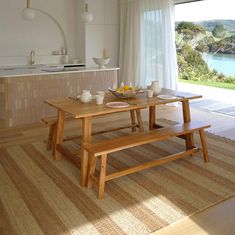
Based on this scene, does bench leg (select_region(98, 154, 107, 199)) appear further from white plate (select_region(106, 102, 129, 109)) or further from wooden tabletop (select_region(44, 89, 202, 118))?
white plate (select_region(106, 102, 129, 109))

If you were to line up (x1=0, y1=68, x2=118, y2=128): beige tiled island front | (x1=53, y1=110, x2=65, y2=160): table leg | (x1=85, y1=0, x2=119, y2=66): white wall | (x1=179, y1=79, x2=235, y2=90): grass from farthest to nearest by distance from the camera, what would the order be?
(x1=179, y1=79, x2=235, y2=90): grass → (x1=85, y1=0, x2=119, y2=66): white wall → (x1=0, y1=68, x2=118, y2=128): beige tiled island front → (x1=53, y1=110, x2=65, y2=160): table leg

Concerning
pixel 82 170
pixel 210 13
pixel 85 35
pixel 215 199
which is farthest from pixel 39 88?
pixel 210 13

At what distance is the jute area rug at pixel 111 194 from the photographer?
84.0 inches

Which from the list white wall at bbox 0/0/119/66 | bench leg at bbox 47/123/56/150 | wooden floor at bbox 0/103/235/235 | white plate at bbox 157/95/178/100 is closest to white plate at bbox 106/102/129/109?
white plate at bbox 157/95/178/100

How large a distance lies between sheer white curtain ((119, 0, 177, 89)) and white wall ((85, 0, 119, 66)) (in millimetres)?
159

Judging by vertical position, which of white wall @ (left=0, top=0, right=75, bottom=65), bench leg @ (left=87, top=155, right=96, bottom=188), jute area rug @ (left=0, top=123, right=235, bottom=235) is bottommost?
jute area rug @ (left=0, top=123, right=235, bottom=235)

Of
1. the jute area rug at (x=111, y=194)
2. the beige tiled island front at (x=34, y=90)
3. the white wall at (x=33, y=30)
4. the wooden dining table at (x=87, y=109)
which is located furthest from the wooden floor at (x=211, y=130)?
the white wall at (x=33, y=30)

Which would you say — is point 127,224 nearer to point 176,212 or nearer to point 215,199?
point 176,212

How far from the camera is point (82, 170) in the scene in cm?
269

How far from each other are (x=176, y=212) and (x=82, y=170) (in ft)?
2.97

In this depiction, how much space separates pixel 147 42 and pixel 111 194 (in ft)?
13.0

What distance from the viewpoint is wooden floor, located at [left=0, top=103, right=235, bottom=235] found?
6.84 ft

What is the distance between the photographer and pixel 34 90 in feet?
15.0

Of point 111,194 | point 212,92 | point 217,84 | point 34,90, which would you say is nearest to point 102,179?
point 111,194
